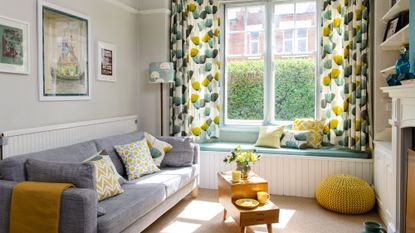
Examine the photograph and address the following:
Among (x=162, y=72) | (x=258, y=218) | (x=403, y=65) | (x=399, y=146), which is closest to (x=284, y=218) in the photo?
(x=258, y=218)

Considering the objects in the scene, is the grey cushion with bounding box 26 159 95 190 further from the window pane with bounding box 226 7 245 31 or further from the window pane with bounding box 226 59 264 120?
the window pane with bounding box 226 7 245 31

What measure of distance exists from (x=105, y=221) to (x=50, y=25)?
81.3 inches

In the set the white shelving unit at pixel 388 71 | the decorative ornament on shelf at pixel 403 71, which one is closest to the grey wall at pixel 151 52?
the white shelving unit at pixel 388 71

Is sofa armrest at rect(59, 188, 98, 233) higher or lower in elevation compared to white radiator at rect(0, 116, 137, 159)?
lower

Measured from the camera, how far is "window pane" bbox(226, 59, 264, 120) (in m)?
4.87

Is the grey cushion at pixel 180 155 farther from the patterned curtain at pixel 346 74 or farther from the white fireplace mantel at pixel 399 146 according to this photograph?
the white fireplace mantel at pixel 399 146

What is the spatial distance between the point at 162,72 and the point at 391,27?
2773 mm

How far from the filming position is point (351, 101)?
4.18 meters

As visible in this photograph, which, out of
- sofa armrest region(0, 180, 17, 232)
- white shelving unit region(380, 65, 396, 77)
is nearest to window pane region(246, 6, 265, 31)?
white shelving unit region(380, 65, 396, 77)

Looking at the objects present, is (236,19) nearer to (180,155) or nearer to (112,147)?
(180,155)

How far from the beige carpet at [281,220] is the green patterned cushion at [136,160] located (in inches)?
21.1

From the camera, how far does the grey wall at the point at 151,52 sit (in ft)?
15.8

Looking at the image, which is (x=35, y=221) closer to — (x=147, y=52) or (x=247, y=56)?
(x=147, y=52)

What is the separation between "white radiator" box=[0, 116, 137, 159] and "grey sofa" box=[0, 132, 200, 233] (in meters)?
0.28
